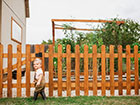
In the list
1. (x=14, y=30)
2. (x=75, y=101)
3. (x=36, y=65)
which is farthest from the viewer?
(x=14, y=30)

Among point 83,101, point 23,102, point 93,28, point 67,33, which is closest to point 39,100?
point 23,102

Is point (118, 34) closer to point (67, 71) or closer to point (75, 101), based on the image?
point (67, 71)

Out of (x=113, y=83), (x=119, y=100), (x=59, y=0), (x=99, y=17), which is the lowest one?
(x=119, y=100)

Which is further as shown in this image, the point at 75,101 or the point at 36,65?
the point at 36,65

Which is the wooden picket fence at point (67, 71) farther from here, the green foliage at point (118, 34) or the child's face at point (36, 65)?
the green foliage at point (118, 34)

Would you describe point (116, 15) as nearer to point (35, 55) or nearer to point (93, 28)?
point (93, 28)

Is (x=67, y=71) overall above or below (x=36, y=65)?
below

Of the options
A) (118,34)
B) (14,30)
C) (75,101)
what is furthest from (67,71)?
(14,30)

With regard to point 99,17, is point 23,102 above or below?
below

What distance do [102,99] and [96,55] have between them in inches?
43.8

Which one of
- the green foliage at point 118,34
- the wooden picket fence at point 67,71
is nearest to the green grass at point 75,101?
the wooden picket fence at point 67,71

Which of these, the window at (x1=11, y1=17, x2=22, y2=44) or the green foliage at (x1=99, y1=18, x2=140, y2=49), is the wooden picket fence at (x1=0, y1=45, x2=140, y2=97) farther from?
the window at (x1=11, y1=17, x2=22, y2=44)

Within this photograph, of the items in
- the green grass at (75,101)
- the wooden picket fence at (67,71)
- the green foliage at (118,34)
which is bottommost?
the green grass at (75,101)

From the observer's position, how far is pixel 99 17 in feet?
28.9
